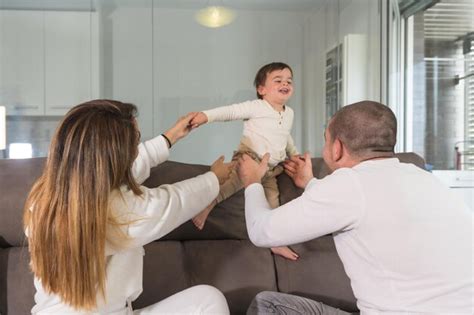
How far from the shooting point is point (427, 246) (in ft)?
3.57

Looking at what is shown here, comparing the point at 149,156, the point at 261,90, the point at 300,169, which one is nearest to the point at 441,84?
the point at 261,90

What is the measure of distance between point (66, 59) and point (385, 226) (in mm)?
3499

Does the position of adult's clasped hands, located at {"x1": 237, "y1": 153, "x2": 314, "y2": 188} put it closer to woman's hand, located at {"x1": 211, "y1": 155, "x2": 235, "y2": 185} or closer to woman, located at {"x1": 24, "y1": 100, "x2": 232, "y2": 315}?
woman's hand, located at {"x1": 211, "y1": 155, "x2": 235, "y2": 185}

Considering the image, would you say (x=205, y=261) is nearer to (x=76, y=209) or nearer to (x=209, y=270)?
(x=209, y=270)

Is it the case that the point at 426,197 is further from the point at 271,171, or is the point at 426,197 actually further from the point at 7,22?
the point at 7,22

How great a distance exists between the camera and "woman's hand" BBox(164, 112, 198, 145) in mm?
1600

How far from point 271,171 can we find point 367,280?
701mm

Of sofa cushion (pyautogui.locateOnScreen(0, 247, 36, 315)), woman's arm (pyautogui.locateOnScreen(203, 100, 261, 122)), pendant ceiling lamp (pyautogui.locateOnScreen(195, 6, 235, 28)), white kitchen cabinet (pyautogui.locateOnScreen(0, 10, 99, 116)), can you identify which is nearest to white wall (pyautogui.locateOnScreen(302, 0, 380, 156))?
pendant ceiling lamp (pyautogui.locateOnScreen(195, 6, 235, 28))

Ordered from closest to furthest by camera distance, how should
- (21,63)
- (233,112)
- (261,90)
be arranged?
(233,112), (261,90), (21,63)

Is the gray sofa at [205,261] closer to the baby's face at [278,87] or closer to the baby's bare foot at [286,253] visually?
the baby's bare foot at [286,253]

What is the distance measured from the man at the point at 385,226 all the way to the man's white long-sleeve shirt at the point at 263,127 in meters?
0.66

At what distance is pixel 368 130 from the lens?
1.21 meters

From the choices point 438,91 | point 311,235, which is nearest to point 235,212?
point 311,235

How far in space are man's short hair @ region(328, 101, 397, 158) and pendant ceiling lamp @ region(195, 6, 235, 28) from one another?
10.3 feet
